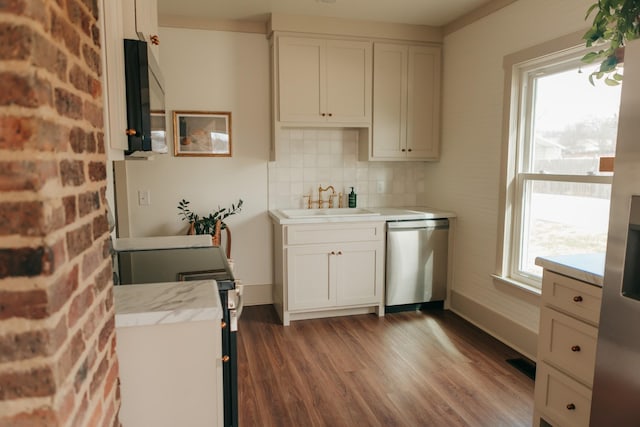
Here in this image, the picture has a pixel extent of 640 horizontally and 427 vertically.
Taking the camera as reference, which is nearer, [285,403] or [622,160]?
[622,160]

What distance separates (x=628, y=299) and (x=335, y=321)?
2.47 m

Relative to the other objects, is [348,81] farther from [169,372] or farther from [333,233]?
[169,372]

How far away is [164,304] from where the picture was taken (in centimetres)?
138

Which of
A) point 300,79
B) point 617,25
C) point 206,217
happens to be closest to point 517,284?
point 617,25

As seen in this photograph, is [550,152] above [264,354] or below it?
above

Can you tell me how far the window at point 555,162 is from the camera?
8.24 ft

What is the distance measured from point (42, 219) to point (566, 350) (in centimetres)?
198

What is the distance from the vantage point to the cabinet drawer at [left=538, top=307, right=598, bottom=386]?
175 cm

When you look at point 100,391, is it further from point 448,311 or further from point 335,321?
point 448,311

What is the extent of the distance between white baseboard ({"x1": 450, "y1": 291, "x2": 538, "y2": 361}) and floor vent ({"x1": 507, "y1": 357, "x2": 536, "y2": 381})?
8cm

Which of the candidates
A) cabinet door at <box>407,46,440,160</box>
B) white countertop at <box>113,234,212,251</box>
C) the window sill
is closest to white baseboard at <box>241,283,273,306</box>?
white countertop at <box>113,234,212,251</box>

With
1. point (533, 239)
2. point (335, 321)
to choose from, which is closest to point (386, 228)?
point (335, 321)

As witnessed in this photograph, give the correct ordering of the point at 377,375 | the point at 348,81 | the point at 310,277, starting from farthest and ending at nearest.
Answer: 1. the point at 348,81
2. the point at 310,277
3. the point at 377,375

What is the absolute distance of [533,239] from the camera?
3051mm
